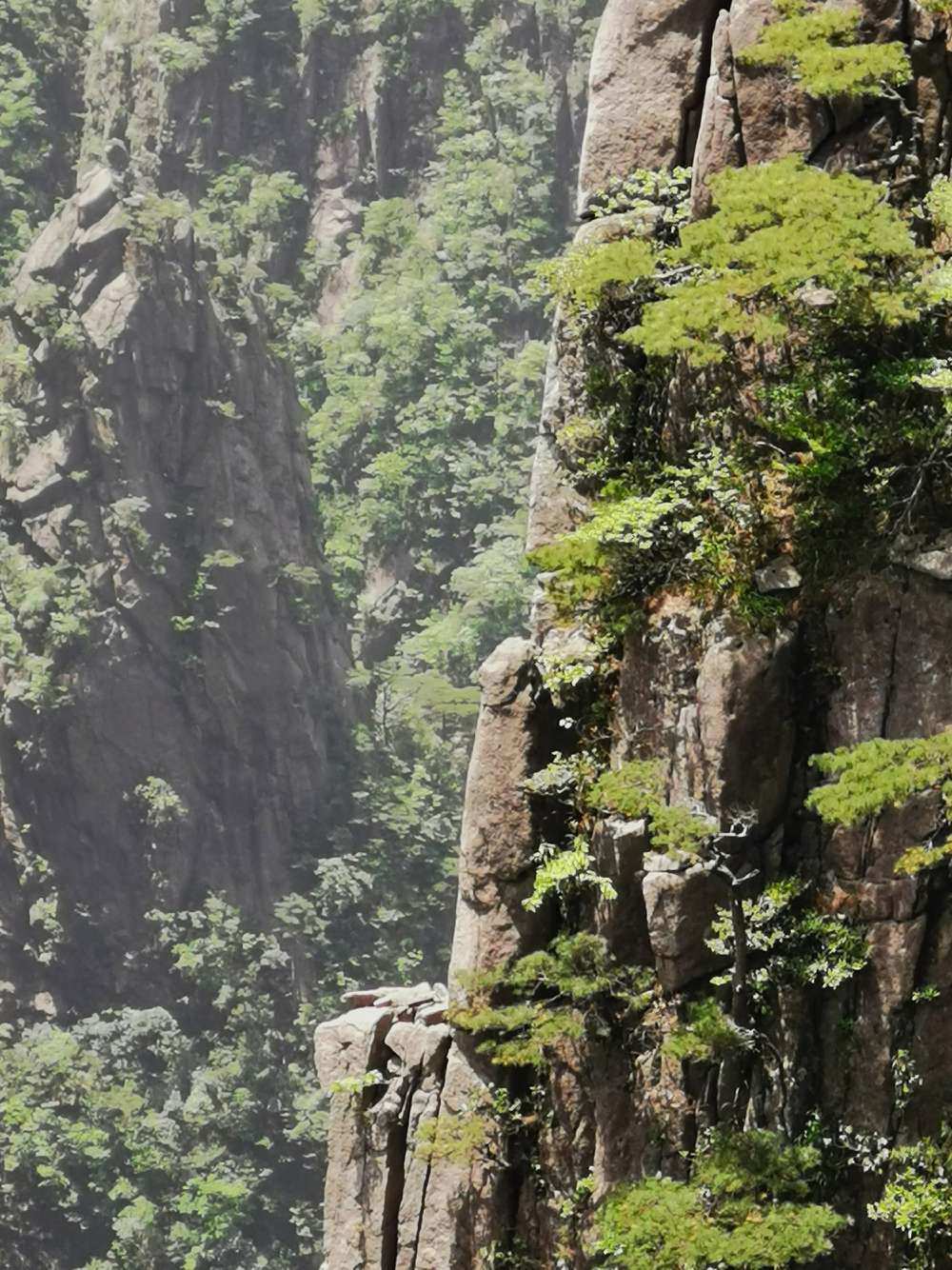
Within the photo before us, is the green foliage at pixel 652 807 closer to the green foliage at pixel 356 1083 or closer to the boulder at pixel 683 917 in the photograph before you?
the boulder at pixel 683 917

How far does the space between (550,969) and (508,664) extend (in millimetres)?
2320

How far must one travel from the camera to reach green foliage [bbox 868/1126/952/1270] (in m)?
13.9

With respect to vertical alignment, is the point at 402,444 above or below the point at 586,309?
above

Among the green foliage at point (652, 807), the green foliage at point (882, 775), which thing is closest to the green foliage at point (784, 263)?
the green foliage at point (882, 775)

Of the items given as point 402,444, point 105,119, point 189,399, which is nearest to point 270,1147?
point 189,399

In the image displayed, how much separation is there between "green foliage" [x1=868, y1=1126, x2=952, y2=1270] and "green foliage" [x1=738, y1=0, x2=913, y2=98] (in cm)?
671

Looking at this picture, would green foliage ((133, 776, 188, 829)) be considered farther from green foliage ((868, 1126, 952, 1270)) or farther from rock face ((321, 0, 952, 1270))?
Answer: green foliage ((868, 1126, 952, 1270))

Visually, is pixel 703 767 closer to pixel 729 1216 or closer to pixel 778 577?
pixel 778 577

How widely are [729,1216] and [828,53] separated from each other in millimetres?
7489

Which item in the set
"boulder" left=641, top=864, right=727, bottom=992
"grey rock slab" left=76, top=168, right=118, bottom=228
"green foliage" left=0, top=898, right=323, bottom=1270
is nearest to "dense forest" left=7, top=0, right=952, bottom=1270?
"boulder" left=641, top=864, right=727, bottom=992


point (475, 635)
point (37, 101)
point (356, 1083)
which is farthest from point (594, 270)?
point (37, 101)

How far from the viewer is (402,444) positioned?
6325 centimetres

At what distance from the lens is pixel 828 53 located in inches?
562

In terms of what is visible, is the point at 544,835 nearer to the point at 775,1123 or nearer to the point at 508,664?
the point at 508,664
